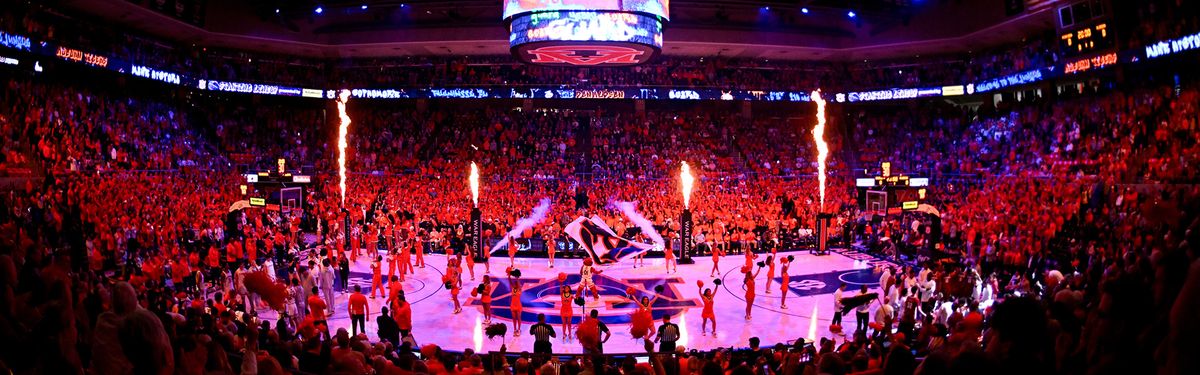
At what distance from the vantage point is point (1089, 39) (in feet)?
88.6

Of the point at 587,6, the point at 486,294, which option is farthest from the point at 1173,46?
the point at 486,294

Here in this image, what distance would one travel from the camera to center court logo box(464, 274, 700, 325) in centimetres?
1791

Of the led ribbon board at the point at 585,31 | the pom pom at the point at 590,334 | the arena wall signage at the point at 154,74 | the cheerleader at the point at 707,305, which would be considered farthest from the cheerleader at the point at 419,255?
the arena wall signage at the point at 154,74

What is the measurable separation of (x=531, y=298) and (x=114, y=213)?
40.4 feet

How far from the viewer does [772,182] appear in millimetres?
34438

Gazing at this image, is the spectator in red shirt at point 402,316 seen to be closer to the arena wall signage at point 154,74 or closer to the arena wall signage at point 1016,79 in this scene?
the arena wall signage at point 154,74

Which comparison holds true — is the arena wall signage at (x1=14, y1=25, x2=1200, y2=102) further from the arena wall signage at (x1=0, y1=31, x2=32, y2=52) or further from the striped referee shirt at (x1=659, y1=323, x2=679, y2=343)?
the striped referee shirt at (x1=659, y1=323, x2=679, y2=343)

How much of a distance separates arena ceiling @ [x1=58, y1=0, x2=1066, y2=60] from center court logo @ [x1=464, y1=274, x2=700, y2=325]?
592 inches

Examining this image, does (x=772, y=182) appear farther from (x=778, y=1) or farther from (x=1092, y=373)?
(x=1092, y=373)

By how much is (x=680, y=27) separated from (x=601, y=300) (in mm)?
20226

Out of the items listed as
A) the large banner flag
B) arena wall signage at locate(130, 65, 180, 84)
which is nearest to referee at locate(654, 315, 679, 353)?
the large banner flag

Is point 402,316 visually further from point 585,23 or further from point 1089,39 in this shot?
point 1089,39

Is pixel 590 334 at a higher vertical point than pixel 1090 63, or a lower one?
lower

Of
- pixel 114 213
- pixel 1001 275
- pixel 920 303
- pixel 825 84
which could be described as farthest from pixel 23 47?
pixel 825 84
